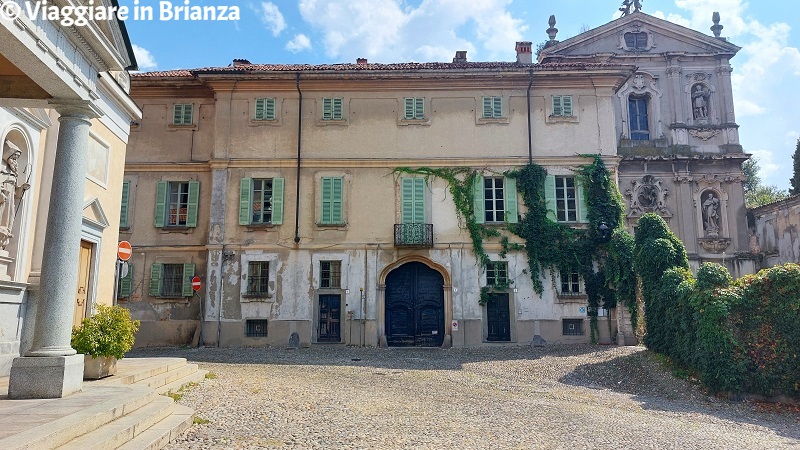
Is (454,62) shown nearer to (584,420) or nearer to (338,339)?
(338,339)

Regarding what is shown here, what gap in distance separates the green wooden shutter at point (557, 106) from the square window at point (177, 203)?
1444 cm

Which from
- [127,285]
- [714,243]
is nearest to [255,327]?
[127,285]

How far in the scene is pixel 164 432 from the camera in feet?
20.5

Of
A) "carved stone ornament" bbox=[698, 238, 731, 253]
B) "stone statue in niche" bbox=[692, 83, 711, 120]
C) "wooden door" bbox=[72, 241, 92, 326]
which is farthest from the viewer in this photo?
"stone statue in niche" bbox=[692, 83, 711, 120]

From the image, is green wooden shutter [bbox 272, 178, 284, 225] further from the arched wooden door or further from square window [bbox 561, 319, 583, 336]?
square window [bbox 561, 319, 583, 336]

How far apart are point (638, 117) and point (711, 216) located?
240 inches

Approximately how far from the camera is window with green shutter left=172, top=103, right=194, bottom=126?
22.3 metres

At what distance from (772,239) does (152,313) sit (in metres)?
28.4

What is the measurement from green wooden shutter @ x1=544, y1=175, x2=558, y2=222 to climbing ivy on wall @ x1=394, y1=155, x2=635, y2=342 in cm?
13

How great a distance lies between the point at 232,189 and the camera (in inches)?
831

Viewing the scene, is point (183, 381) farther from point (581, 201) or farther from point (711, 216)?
point (711, 216)

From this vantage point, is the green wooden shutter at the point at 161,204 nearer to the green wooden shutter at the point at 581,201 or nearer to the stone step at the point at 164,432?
the stone step at the point at 164,432

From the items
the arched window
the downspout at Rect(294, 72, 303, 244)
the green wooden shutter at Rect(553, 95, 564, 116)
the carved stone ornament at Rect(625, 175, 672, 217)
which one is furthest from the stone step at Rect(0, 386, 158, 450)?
the arched window

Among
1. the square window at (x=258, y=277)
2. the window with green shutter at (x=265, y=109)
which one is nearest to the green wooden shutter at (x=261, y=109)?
the window with green shutter at (x=265, y=109)
